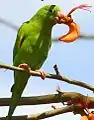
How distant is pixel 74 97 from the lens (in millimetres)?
2105

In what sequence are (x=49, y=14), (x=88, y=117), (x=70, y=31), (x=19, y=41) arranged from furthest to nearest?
1. (x=19, y=41)
2. (x=49, y=14)
3. (x=70, y=31)
4. (x=88, y=117)

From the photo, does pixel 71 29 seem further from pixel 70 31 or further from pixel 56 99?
pixel 56 99

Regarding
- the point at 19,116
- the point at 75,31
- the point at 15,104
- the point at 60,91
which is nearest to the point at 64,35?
the point at 75,31

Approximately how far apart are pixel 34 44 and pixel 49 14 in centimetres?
33

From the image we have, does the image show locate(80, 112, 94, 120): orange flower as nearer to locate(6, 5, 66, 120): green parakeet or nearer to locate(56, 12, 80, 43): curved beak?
locate(56, 12, 80, 43): curved beak

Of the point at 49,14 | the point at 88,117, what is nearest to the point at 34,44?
the point at 49,14

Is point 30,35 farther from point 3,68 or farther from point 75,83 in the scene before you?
point 3,68

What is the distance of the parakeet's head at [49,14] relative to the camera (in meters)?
3.06

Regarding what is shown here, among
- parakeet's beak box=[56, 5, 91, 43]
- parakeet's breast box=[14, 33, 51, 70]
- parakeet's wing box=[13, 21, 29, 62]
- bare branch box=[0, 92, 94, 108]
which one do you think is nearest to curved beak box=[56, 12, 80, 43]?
parakeet's beak box=[56, 5, 91, 43]

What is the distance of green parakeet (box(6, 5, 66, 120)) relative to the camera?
123 inches

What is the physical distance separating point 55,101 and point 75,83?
9.7 inches

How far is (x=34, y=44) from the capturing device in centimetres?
329

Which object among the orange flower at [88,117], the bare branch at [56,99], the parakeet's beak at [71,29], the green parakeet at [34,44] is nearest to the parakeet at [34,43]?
the green parakeet at [34,44]

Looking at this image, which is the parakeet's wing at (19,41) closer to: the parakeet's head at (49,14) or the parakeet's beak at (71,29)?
the parakeet's head at (49,14)
